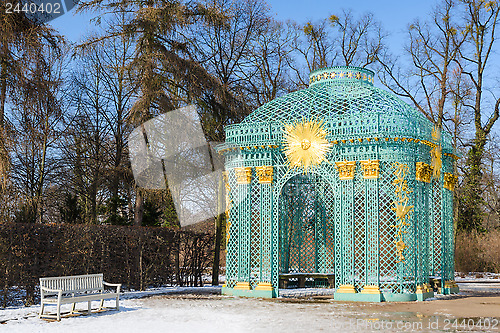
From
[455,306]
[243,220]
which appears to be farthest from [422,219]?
[243,220]

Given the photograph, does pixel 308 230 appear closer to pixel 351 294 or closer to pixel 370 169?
pixel 351 294

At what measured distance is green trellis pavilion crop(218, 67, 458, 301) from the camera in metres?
14.2

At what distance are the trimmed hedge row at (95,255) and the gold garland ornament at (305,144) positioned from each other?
5381 mm

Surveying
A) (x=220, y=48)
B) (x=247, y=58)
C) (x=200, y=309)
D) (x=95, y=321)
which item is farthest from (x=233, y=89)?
(x=95, y=321)

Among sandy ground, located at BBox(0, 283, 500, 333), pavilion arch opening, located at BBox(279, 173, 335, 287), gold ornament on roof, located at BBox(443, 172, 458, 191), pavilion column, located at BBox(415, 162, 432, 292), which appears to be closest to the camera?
sandy ground, located at BBox(0, 283, 500, 333)

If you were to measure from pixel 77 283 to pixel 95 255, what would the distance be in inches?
126

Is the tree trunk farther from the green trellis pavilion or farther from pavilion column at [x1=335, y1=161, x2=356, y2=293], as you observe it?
pavilion column at [x1=335, y1=161, x2=356, y2=293]

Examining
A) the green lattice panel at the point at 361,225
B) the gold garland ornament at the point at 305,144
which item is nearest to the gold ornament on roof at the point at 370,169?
the green lattice panel at the point at 361,225

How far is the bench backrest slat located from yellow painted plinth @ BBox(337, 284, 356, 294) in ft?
18.2

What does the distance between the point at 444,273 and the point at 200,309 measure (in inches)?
291

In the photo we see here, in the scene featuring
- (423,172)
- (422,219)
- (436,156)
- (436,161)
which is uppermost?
(436,156)

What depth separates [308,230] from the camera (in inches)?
731

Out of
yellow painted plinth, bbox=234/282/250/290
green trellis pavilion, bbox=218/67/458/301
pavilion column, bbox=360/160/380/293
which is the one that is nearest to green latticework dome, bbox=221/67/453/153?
green trellis pavilion, bbox=218/67/458/301

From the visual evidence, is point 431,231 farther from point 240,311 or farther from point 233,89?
point 233,89
